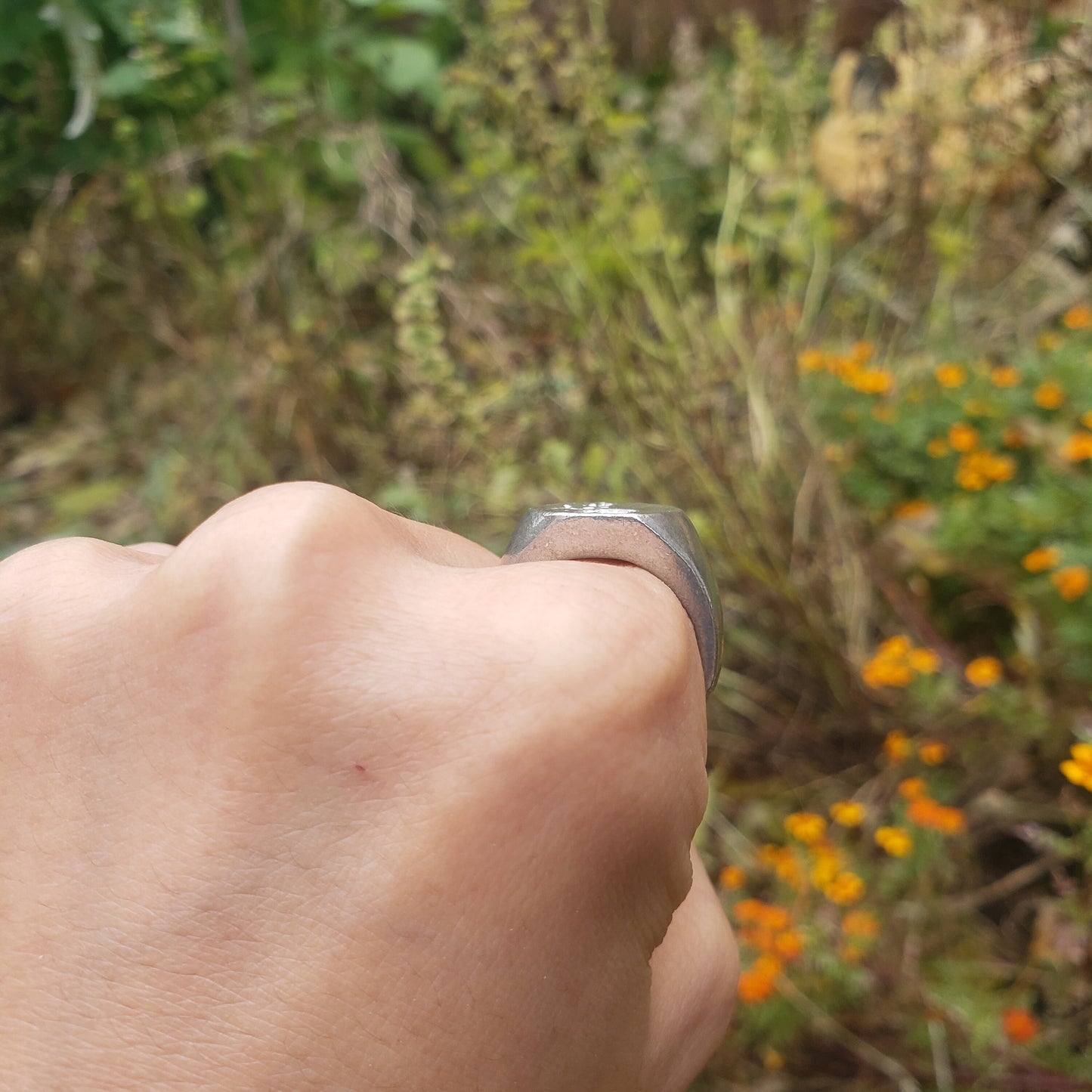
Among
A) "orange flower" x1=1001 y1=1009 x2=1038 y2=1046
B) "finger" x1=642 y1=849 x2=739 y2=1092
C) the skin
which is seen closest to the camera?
the skin

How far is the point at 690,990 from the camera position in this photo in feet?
1.81

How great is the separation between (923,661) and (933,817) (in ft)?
0.74

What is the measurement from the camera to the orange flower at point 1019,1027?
3.55ft

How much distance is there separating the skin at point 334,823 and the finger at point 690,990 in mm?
98

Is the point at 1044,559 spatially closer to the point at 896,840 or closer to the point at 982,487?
the point at 982,487

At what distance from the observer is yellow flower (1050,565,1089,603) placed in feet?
4.14

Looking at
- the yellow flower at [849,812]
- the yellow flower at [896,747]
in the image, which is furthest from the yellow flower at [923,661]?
the yellow flower at [849,812]

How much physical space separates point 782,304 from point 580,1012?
169 cm

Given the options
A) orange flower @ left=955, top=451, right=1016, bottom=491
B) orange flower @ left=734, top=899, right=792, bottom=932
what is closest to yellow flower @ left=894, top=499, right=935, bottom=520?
orange flower @ left=955, top=451, right=1016, bottom=491

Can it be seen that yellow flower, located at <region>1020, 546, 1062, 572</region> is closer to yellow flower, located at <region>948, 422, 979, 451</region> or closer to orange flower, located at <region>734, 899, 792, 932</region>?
yellow flower, located at <region>948, 422, 979, 451</region>

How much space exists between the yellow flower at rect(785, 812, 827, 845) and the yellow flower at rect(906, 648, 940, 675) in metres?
0.25

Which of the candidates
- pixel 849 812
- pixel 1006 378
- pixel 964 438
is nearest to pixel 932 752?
pixel 849 812

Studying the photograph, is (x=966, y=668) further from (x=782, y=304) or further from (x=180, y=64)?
(x=180, y=64)

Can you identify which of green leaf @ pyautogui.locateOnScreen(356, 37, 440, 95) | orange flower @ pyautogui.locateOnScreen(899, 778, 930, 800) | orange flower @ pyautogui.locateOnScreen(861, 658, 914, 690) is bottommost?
orange flower @ pyautogui.locateOnScreen(899, 778, 930, 800)
